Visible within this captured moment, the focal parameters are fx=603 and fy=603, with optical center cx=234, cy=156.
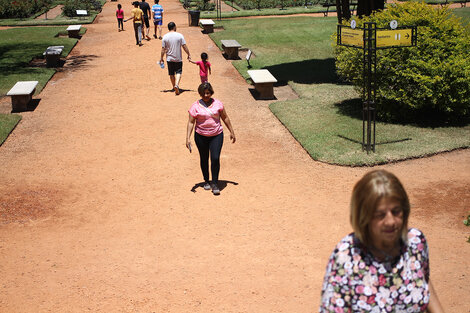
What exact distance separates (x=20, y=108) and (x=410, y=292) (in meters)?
14.2

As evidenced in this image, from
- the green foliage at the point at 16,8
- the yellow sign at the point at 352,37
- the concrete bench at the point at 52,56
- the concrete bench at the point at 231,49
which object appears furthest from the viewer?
the green foliage at the point at 16,8

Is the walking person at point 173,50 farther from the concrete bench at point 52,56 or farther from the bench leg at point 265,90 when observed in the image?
the concrete bench at point 52,56

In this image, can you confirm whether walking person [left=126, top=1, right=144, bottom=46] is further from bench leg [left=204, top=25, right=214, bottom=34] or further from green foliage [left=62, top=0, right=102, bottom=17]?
green foliage [left=62, top=0, right=102, bottom=17]

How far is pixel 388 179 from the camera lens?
312cm

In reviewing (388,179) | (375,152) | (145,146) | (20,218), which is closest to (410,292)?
(388,179)

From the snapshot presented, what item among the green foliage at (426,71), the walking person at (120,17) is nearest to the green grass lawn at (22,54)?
the walking person at (120,17)

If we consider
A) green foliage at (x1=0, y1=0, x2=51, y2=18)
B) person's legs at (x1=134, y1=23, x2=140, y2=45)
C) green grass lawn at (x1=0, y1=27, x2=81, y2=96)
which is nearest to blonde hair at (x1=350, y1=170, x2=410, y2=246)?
green grass lawn at (x1=0, y1=27, x2=81, y2=96)

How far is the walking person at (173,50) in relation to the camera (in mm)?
15930

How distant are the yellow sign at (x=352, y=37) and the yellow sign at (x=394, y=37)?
36cm

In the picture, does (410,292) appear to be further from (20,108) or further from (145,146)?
(20,108)

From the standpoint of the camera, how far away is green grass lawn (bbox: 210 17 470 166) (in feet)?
37.7

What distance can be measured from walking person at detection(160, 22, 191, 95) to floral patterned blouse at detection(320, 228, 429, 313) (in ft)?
43.7

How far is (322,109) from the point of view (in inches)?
579

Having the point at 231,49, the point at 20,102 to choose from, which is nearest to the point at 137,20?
the point at 231,49
